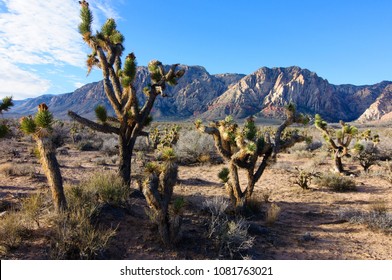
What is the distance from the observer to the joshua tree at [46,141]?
17.7 ft

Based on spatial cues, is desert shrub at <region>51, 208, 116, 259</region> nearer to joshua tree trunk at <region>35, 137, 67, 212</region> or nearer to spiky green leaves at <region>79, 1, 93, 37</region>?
joshua tree trunk at <region>35, 137, 67, 212</region>

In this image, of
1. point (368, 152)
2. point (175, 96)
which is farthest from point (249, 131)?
point (175, 96)

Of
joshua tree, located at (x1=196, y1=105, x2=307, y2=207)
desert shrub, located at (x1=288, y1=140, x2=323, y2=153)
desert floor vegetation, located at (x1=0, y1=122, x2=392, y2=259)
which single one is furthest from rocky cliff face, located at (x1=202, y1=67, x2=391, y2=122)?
joshua tree, located at (x1=196, y1=105, x2=307, y2=207)

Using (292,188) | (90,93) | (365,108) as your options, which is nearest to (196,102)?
(90,93)

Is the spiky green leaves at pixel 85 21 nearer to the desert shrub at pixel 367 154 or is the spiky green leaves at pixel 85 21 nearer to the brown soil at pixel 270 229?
the brown soil at pixel 270 229

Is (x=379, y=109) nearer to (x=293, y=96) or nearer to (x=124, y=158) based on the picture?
(x=293, y=96)

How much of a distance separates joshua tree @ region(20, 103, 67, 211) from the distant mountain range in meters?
108

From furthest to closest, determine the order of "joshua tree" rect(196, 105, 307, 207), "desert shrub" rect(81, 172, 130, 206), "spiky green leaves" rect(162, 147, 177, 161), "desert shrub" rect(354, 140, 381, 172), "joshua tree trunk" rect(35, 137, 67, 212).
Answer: "desert shrub" rect(354, 140, 381, 172) < "joshua tree" rect(196, 105, 307, 207) < "desert shrub" rect(81, 172, 130, 206) < "joshua tree trunk" rect(35, 137, 67, 212) < "spiky green leaves" rect(162, 147, 177, 161)

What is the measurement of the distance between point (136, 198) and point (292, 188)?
626 cm

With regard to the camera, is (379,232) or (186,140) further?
(186,140)

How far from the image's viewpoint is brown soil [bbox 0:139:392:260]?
545 centimetres
